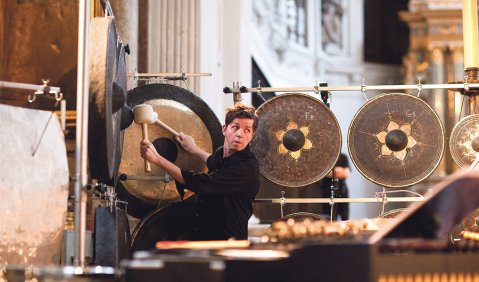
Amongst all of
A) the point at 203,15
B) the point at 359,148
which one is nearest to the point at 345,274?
the point at 359,148

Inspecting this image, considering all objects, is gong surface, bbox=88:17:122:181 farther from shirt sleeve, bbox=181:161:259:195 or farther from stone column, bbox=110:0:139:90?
stone column, bbox=110:0:139:90

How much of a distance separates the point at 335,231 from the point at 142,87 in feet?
12.0

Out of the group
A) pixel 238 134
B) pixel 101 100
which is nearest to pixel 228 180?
pixel 238 134

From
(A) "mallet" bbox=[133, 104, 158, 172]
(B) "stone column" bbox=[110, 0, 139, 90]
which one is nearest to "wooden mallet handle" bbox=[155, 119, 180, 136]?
(A) "mallet" bbox=[133, 104, 158, 172]

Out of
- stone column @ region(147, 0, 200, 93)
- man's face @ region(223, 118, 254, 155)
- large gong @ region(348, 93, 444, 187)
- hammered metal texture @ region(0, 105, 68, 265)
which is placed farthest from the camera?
stone column @ region(147, 0, 200, 93)

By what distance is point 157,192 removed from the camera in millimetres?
7855

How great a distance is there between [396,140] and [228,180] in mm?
1732

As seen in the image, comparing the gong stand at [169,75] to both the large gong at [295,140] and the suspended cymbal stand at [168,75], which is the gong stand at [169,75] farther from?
the large gong at [295,140]

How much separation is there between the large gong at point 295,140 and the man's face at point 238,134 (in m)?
0.86

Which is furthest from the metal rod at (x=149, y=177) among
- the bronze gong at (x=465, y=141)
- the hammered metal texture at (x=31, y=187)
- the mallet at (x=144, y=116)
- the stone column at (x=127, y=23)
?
the bronze gong at (x=465, y=141)

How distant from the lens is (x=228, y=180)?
7070 millimetres

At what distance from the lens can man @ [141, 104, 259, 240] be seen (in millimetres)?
7074

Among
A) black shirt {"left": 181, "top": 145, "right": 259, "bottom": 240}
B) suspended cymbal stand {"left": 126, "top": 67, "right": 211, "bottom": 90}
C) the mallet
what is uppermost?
suspended cymbal stand {"left": 126, "top": 67, "right": 211, "bottom": 90}

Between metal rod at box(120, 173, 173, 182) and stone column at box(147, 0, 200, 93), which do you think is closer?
metal rod at box(120, 173, 173, 182)
